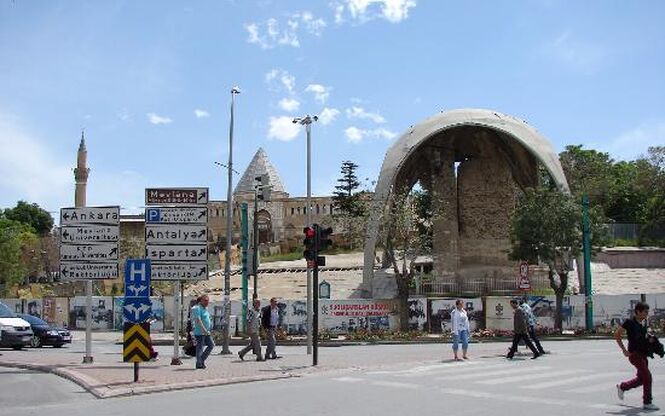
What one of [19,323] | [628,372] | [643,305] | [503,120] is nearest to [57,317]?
[19,323]

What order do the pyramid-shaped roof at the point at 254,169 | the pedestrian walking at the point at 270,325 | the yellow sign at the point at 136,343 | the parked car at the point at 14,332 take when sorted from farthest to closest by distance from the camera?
the pyramid-shaped roof at the point at 254,169 → the parked car at the point at 14,332 → the pedestrian walking at the point at 270,325 → the yellow sign at the point at 136,343

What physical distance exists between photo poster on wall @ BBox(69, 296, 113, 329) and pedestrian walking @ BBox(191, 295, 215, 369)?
24494mm

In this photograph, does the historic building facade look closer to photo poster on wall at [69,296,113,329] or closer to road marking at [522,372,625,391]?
photo poster on wall at [69,296,113,329]

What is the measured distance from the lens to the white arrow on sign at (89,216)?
18031 millimetres

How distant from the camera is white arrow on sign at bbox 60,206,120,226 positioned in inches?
710

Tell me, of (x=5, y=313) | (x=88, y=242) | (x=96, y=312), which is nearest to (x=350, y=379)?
(x=88, y=242)

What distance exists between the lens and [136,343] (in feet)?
45.4

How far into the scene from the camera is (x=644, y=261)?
59281 millimetres

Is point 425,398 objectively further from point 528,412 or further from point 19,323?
point 19,323

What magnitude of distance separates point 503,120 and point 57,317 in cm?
2974

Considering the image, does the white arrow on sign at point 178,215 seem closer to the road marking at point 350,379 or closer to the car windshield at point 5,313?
the road marking at point 350,379

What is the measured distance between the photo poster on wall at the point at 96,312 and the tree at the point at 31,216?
240 feet

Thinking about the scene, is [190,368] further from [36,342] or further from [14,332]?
[36,342]

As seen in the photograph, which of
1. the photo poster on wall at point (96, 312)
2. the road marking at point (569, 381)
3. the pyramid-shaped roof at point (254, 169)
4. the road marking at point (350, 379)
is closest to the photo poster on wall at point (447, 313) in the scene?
the road marking at point (569, 381)
